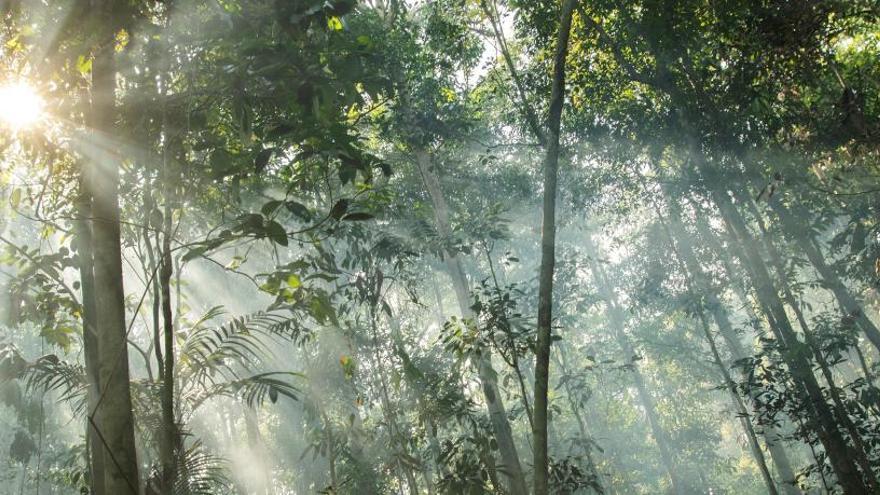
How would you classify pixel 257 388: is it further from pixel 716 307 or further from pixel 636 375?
pixel 636 375

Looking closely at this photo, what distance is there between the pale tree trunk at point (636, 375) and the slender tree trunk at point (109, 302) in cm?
1664

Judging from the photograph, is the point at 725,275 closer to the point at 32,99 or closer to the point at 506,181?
the point at 506,181

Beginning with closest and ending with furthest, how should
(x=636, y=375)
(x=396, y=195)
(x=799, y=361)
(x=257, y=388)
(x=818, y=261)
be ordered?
(x=257, y=388)
(x=396, y=195)
(x=799, y=361)
(x=818, y=261)
(x=636, y=375)

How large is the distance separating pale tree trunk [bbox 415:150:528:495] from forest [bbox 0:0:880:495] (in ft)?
0.20

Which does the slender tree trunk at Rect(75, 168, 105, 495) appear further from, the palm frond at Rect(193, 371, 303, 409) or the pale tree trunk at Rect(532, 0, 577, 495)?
the pale tree trunk at Rect(532, 0, 577, 495)

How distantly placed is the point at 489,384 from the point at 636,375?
16.5 meters

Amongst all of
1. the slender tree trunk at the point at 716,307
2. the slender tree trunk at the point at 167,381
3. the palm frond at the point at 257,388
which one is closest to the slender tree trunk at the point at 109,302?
the slender tree trunk at the point at 167,381

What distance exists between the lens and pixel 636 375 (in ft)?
70.7

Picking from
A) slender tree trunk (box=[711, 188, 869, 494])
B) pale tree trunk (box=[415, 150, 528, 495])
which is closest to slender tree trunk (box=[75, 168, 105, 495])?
pale tree trunk (box=[415, 150, 528, 495])

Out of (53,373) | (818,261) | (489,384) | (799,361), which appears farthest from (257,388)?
(818,261)

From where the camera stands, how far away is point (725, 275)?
553 inches

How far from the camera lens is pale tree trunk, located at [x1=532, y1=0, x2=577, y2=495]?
8.87 feet

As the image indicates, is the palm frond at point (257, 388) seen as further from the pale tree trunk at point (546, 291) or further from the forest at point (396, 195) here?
the pale tree trunk at point (546, 291)

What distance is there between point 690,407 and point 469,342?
2534 cm
